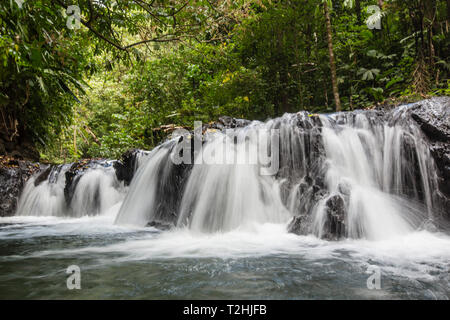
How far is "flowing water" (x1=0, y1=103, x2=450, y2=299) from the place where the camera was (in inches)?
77.8

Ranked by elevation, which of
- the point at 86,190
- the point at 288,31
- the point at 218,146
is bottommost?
the point at 86,190

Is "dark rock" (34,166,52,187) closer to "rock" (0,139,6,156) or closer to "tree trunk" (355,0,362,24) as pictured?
"rock" (0,139,6,156)

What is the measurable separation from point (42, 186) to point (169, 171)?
457 cm

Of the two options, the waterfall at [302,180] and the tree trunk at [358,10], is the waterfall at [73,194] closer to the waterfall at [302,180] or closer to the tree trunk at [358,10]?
the waterfall at [302,180]

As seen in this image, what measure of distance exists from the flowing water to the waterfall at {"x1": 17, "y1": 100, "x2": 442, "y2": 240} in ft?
0.06

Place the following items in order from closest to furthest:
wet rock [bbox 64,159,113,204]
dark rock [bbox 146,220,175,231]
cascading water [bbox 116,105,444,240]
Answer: cascading water [bbox 116,105,444,240] → dark rock [bbox 146,220,175,231] → wet rock [bbox 64,159,113,204]

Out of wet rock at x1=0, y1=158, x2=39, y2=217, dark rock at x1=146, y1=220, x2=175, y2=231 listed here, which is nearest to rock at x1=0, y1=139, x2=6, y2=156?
wet rock at x1=0, y1=158, x2=39, y2=217

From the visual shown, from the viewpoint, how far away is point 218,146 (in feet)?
16.6

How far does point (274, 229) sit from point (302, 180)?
91 cm

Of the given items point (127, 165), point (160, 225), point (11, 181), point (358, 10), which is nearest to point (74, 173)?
point (11, 181)

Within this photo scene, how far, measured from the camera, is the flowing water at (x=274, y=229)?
6.48ft
